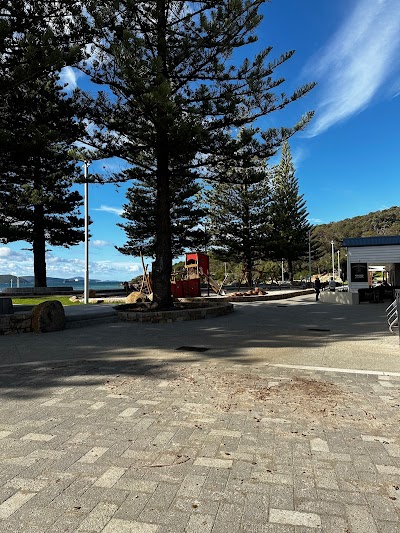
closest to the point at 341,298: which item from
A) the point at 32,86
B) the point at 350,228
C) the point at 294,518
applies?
the point at 32,86

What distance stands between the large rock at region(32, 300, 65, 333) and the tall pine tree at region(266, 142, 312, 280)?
24.5 m

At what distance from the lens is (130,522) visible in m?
1.98

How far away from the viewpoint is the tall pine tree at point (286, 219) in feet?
107

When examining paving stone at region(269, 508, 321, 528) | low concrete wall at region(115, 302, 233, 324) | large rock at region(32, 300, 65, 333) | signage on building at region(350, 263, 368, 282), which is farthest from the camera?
signage on building at region(350, 263, 368, 282)

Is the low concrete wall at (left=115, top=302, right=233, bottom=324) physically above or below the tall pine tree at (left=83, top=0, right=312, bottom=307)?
below

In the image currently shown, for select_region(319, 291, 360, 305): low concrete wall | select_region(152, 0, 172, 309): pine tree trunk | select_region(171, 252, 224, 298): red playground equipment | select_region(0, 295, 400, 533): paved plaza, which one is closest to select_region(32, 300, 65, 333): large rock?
select_region(0, 295, 400, 533): paved plaza

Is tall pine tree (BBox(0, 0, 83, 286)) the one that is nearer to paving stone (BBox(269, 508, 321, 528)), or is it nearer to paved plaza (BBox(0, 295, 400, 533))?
paved plaza (BBox(0, 295, 400, 533))

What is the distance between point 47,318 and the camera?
913cm

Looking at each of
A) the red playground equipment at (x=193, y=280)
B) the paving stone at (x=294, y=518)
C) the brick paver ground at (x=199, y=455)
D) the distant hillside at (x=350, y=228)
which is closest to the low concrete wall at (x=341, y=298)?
the red playground equipment at (x=193, y=280)

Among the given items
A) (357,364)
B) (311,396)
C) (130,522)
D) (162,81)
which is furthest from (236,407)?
(162,81)

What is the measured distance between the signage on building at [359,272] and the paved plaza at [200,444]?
703 inches

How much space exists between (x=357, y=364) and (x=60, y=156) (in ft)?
53.9

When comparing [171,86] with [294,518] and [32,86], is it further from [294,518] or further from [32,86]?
[294,518]

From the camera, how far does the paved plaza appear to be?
80.5 inches
